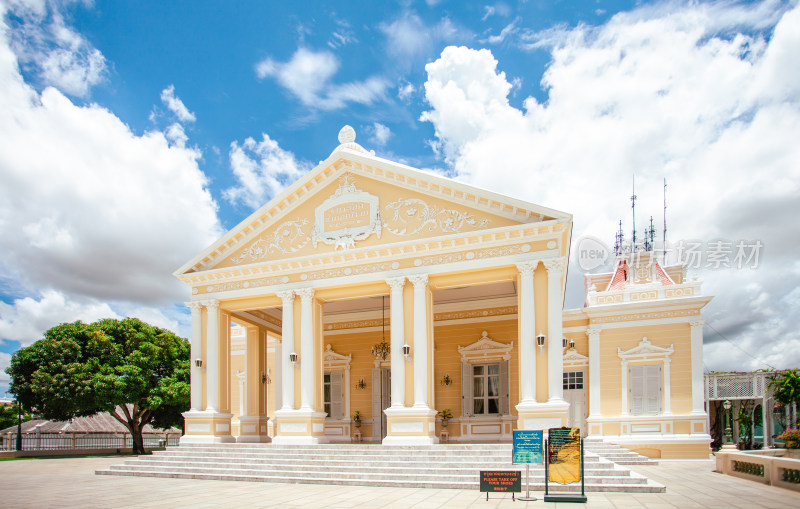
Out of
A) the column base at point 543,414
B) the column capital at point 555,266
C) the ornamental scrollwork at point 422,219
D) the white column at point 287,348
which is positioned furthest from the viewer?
the white column at point 287,348

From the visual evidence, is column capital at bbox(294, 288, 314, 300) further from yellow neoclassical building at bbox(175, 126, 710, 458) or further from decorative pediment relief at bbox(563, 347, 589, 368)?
decorative pediment relief at bbox(563, 347, 589, 368)

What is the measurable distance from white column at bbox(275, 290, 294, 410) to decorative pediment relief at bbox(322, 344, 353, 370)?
4.70m

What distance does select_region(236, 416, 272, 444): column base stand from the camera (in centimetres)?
1858

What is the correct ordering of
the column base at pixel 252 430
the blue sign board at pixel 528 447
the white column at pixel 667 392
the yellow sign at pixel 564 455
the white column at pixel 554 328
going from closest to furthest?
1. the yellow sign at pixel 564 455
2. the blue sign board at pixel 528 447
3. the white column at pixel 554 328
4. the column base at pixel 252 430
5. the white column at pixel 667 392

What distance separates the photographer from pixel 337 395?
21156mm

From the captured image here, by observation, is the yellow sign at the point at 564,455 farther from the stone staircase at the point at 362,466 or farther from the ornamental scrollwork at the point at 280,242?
the ornamental scrollwork at the point at 280,242

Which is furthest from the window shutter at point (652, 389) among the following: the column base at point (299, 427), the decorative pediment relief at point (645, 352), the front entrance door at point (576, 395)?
the column base at point (299, 427)

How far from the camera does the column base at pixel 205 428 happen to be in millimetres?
16875

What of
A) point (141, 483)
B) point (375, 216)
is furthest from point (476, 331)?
point (141, 483)

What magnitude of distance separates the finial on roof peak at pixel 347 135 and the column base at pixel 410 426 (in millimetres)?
7757

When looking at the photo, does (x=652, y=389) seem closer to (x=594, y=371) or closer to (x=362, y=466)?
(x=594, y=371)

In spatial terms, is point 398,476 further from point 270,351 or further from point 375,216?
point 270,351

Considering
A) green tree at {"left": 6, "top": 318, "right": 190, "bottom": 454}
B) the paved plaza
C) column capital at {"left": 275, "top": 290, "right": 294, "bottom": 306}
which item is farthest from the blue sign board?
green tree at {"left": 6, "top": 318, "right": 190, "bottom": 454}

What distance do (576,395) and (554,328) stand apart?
7.38 m
